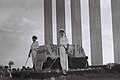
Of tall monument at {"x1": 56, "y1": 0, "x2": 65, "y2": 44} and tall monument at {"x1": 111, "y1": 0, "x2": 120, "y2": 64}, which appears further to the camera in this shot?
tall monument at {"x1": 56, "y1": 0, "x2": 65, "y2": 44}

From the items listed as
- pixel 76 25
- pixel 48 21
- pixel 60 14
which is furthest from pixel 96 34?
pixel 48 21

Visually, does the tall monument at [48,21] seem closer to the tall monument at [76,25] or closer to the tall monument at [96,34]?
the tall monument at [76,25]

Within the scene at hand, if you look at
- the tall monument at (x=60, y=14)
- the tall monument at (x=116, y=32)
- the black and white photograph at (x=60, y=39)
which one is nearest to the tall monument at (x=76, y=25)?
the black and white photograph at (x=60, y=39)

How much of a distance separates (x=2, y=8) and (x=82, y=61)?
18702mm

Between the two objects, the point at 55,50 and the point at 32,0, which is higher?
the point at 32,0

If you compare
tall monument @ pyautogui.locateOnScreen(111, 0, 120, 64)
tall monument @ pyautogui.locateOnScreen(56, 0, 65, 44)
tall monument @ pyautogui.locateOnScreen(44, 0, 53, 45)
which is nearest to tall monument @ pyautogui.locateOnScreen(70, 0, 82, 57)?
tall monument @ pyautogui.locateOnScreen(56, 0, 65, 44)

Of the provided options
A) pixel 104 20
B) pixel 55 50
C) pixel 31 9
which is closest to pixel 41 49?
pixel 55 50

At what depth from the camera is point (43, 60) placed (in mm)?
15859

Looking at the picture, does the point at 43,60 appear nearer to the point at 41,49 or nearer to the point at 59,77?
the point at 41,49

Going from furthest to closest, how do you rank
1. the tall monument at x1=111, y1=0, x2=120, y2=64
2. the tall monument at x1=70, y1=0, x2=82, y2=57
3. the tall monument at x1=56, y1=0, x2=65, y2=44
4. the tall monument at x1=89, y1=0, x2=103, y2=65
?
the tall monument at x1=56, y1=0, x2=65, y2=44 < the tall monument at x1=70, y1=0, x2=82, y2=57 < the tall monument at x1=89, y1=0, x2=103, y2=65 < the tall monument at x1=111, y1=0, x2=120, y2=64

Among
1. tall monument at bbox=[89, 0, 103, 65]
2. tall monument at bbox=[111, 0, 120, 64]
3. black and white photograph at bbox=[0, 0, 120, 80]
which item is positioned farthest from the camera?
tall monument at bbox=[89, 0, 103, 65]

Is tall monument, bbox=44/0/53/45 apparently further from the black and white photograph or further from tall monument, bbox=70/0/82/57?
tall monument, bbox=70/0/82/57

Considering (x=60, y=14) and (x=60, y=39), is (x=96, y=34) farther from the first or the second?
(x=60, y=39)

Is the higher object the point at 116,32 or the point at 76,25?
the point at 76,25
